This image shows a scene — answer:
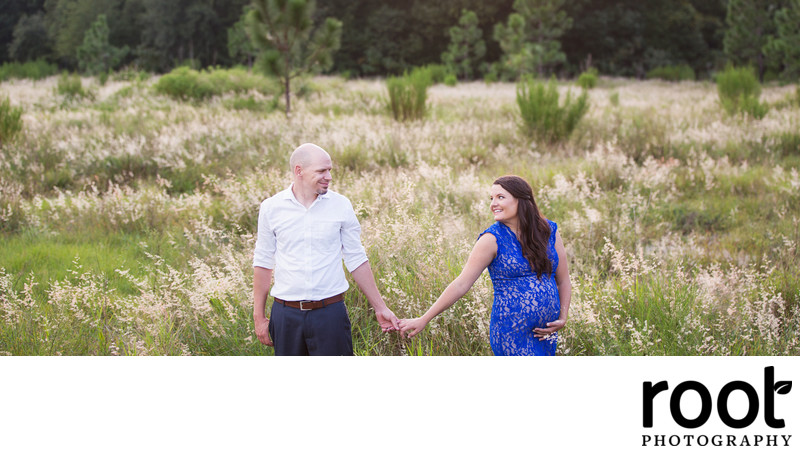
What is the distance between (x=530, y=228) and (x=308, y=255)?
1026 millimetres

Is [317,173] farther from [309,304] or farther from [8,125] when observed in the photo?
[8,125]

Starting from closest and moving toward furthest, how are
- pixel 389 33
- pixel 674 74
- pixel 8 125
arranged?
pixel 8 125
pixel 674 74
pixel 389 33

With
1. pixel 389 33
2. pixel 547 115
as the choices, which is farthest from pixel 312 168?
pixel 389 33

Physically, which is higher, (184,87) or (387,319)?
(184,87)

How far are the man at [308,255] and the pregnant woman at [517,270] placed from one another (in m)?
0.42

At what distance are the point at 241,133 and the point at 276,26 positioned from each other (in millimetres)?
3691

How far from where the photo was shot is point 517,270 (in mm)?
2727

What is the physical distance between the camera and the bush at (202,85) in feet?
60.8

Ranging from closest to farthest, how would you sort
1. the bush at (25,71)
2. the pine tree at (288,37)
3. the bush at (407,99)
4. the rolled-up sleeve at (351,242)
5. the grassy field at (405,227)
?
the rolled-up sleeve at (351,242), the grassy field at (405,227), the pine tree at (288,37), the bush at (407,99), the bush at (25,71)

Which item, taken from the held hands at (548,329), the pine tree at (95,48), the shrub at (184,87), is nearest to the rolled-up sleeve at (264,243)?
the held hands at (548,329)

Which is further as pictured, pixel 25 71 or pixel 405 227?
pixel 25 71

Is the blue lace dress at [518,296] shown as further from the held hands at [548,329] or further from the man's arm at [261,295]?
the man's arm at [261,295]

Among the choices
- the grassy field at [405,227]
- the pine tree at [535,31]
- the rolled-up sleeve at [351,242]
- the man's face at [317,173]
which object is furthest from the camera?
the pine tree at [535,31]

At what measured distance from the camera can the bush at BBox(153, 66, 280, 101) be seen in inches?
730
